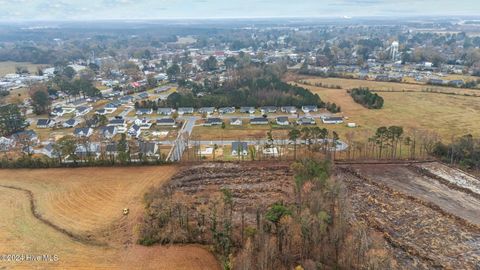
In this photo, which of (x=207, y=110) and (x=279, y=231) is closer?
(x=279, y=231)

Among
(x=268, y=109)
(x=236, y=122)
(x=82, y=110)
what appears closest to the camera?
(x=236, y=122)

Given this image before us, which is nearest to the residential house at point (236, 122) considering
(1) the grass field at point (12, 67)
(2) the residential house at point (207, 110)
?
(2) the residential house at point (207, 110)

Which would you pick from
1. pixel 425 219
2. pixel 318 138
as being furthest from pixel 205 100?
pixel 425 219

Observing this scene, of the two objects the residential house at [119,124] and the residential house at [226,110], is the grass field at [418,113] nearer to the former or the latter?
the residential house at [226,110]

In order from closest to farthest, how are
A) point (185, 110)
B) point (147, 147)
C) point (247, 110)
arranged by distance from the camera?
point (147, 147) < point (247, 110) < point (185, 110)

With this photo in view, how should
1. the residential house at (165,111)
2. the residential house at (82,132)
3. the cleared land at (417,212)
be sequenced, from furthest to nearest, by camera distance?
the residential house at (165,111), the residential house at (82,132), the cleared land at (417,212)

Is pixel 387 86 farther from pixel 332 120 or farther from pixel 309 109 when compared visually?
pixel 332 120

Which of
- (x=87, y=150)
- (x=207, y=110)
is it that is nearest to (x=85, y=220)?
(x=87, y=150)
